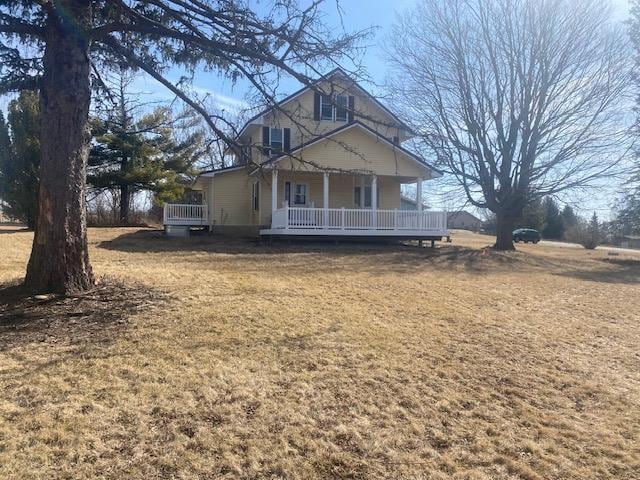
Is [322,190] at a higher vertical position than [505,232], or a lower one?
higher

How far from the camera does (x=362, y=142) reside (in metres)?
19.7

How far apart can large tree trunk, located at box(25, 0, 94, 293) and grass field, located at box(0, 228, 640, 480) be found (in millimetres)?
674

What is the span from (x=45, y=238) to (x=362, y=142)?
14.9 m

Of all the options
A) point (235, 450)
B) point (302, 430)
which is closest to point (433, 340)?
point (302, 430)

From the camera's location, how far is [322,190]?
21.1 meters

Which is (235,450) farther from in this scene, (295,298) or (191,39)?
(191,39)

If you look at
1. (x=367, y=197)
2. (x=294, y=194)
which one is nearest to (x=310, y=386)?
(x=294, y=194)

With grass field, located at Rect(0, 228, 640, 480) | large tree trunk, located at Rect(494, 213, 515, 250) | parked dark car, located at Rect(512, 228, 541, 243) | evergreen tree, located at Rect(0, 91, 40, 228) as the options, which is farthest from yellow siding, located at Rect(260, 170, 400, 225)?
parked dark car, located at Rect(512, 228, 541, 243)

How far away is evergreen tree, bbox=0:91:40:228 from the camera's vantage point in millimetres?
20500

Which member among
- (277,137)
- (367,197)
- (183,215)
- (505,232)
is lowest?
(505,232)

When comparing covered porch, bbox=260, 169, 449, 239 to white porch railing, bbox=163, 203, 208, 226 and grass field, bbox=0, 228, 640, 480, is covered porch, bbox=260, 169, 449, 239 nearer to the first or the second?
white porch railing, bbox=163, 203, 208, 226

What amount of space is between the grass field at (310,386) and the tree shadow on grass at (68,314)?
0.12 ft

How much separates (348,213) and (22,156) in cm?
1464

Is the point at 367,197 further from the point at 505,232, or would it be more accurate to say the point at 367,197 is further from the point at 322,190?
the point at 505,232
